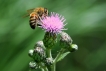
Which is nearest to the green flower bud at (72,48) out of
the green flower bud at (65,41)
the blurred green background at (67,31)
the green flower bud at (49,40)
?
the green flower bud at (65,41)

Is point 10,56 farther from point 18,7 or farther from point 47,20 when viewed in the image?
point 47,20

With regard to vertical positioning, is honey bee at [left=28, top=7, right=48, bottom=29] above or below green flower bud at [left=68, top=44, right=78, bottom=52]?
above

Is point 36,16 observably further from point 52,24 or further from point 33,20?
point 52,24

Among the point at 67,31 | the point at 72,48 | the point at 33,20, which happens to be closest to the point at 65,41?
the point at 72,48

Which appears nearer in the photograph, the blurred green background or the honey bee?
the honey bee

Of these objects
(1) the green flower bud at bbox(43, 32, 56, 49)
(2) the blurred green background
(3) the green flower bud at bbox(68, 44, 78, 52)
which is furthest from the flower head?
(2) the blurred green background

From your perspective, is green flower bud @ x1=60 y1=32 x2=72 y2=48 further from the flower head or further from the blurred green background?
the blurred green background
